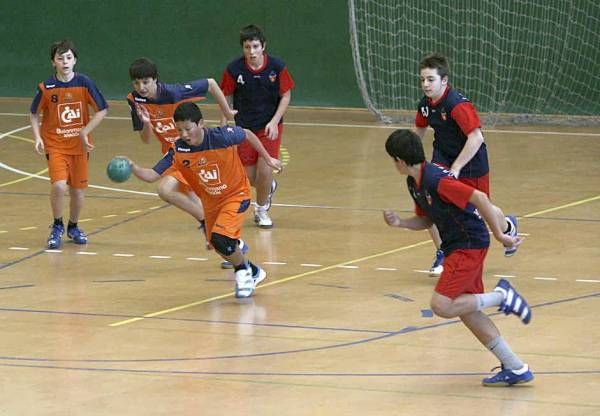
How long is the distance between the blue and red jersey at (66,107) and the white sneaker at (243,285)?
2674 mm

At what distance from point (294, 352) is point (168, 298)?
1785 millimetres

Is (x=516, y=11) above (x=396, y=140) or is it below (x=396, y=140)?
below

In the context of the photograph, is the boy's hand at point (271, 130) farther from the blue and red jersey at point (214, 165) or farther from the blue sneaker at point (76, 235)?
the blue and red jersey at point (214, 165)

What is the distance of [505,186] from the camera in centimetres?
1379

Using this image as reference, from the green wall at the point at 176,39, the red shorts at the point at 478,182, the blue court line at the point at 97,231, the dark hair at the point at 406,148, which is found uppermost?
the dark hair at the point at 406,148

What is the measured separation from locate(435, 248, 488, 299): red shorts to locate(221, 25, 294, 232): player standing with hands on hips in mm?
4925

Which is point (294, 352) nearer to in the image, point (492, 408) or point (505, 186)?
point (492, 408)

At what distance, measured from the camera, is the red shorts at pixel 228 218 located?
9086 millimetres

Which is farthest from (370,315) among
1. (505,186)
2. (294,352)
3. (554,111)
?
(554,111)

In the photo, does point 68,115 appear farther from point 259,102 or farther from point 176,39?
point 176,39

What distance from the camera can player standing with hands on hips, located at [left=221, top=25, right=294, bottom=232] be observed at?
11.9 m

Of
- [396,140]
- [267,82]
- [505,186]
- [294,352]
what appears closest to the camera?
[396,140]

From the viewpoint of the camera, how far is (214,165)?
9180 mm

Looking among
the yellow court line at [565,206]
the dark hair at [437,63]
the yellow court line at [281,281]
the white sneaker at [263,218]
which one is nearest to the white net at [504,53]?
the yellow court line at [565,206]
